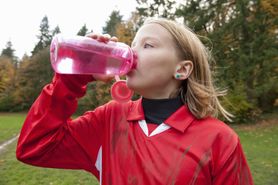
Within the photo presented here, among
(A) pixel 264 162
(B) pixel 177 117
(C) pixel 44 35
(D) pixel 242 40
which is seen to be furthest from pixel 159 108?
(C) pixel 44 35

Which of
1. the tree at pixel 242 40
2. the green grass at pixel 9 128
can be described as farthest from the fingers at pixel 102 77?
the tree at pixel 242 40

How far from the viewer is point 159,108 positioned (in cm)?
192

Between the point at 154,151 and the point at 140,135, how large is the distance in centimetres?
14

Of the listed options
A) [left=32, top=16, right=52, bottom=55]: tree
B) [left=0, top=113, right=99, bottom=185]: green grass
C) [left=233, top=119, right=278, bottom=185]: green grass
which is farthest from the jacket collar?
[left=32, top=16, right=52, bottom=55]: tree

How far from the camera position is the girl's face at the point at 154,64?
1.86 metres

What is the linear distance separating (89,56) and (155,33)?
16.8 inches

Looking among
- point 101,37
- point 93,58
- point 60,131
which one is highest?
point 101,37

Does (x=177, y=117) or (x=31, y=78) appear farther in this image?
(x=31, y=78)

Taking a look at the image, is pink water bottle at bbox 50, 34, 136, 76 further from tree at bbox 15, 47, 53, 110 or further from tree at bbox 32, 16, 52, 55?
tree at bbox 32, 16, 52, 55

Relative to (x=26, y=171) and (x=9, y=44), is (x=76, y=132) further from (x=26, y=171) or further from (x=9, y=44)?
(x=9, y=44)

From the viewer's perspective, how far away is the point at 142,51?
6.20ft

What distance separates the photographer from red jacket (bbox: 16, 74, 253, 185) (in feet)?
5.55

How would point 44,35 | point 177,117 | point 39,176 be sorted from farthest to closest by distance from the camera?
point 44,35 → point 39,176 → point 177,117

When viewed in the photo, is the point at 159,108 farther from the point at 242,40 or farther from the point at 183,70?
the point at 242,40
